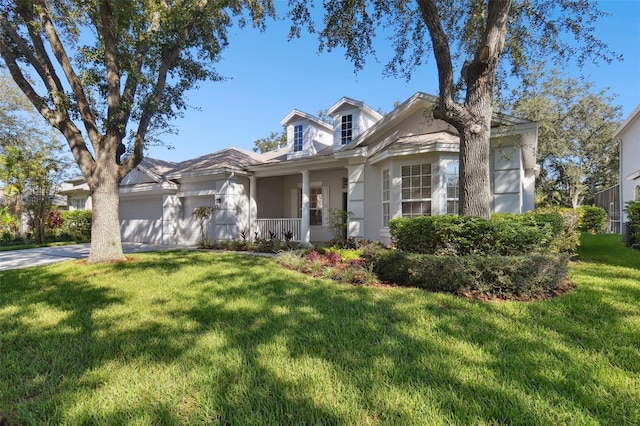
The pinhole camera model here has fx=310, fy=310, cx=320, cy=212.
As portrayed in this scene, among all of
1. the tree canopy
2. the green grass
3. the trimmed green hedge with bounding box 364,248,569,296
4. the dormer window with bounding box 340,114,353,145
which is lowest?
the green grass

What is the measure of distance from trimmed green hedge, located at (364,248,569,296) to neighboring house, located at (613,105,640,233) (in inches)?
503

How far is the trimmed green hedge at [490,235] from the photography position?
561 centimetres

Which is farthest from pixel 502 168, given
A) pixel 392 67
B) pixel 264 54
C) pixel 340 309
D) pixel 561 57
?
pixel 264 54

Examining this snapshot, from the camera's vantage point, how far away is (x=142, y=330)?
3.69 metres

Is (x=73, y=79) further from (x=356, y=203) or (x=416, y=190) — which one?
(x=416, y=190)

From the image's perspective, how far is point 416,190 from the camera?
30.7 ft

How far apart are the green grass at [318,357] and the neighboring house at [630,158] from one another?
12914mm

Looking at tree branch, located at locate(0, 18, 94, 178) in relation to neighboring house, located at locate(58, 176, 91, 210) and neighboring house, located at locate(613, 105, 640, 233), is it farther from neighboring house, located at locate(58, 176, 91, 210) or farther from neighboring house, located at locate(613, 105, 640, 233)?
neighboring house, located at locate(613, 105, 640, 233)

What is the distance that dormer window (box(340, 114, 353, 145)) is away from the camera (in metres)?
12.3

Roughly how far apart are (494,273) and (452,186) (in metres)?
4.57

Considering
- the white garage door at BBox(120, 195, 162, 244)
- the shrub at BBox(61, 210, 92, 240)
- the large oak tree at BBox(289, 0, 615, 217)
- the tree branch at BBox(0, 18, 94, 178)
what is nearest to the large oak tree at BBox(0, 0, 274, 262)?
the tree branch at BBox(0, 18, 94, 178)

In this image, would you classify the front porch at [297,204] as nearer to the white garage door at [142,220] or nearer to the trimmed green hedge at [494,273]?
the white garage door at [142,220]

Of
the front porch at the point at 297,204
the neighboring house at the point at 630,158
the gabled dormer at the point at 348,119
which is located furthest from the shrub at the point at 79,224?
the neighboring house at the point at 630,158

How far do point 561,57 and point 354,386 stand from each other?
9.97m
